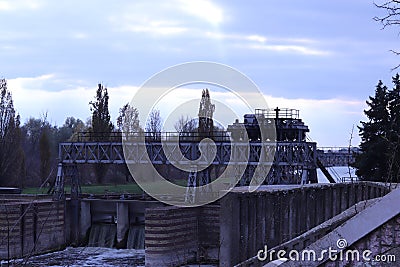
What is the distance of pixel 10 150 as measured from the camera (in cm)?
5269

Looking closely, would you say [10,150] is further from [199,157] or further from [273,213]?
[273,213]

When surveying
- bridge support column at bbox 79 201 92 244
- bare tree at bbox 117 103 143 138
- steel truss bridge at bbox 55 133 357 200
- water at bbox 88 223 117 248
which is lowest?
water at bbox 88 223 117 248

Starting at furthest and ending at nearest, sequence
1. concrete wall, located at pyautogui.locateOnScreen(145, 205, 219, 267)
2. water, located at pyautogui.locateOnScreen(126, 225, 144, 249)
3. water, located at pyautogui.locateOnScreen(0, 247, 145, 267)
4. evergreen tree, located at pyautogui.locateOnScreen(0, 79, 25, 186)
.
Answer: evergreen tree, located at pyautogui.locateOnScreen(0, 79, 25, 186) < water, located at pyautogui.locateOnScreen(126, 225, 144, 249) < water, located at pyautogui.locateOnScreen(0, 247, 145, 267) < concrete wall, located at pyautogui.locateOnScreen(145, 205, 219, 267)

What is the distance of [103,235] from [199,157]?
26.5 feet

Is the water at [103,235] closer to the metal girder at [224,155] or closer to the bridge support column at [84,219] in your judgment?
the bridge support column at [84,219]

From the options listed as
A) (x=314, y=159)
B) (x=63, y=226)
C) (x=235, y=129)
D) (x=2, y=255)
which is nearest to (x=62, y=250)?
(x=63, y=226)

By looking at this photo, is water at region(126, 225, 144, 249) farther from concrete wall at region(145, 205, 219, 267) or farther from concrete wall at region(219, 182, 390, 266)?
concrete wall at region(219, 182, 390, 266)

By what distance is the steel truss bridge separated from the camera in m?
38.1

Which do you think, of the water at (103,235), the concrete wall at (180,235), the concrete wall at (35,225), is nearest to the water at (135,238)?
the water at (103,235)

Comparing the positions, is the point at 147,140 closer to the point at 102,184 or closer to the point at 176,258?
the point at 176,258

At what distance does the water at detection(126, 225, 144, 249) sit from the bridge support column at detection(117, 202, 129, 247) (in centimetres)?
38

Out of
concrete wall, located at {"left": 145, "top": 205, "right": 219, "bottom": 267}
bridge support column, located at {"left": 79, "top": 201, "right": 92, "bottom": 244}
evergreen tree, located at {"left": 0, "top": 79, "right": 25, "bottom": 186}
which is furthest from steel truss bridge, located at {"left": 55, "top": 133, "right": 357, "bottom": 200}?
evergreen tree, located at {"left": 0, "top": 79, "right": 25, "bottom": 186}

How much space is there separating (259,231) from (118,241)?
19.9 m

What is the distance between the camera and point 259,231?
19141mm
